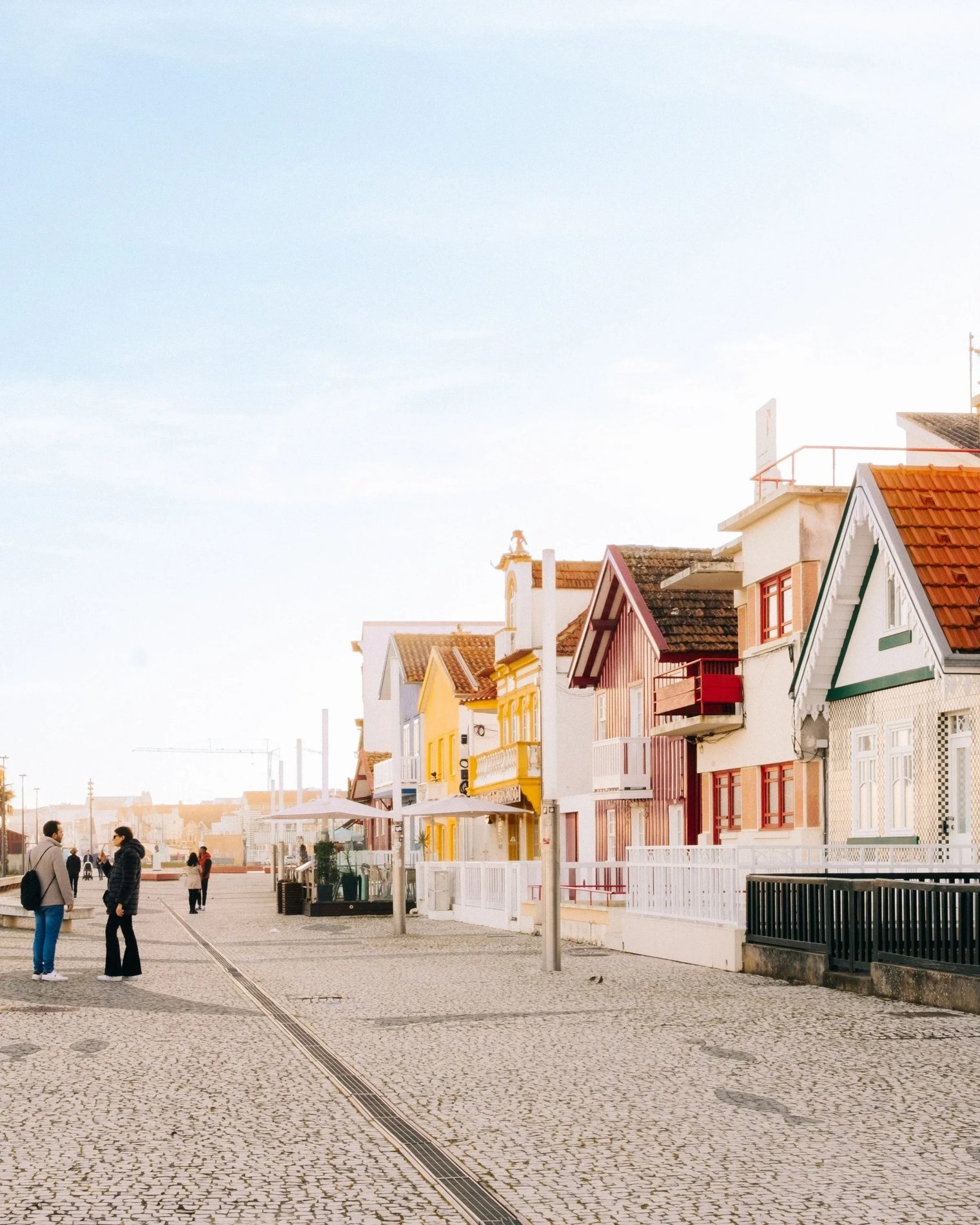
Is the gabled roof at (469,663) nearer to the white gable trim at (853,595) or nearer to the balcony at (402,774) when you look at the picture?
the balcony at (402,774)

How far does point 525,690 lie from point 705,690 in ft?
51.4

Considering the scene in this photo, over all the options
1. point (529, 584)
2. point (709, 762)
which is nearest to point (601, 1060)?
point (709, 762)

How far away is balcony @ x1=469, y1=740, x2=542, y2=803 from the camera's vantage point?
4297 cm

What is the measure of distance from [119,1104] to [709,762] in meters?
23.7

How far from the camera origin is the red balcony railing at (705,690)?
30.3 meters

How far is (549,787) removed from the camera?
20.4 metres

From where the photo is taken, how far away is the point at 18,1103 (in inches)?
380

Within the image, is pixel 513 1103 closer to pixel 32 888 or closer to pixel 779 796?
pixel 32 888

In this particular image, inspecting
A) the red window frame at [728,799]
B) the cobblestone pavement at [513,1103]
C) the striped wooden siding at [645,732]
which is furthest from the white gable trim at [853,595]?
the striped wooden siding at [645,732]

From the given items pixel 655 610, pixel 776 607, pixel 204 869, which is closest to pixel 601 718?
pixel 655 610

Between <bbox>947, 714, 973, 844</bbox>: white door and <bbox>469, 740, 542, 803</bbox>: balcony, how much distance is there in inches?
799

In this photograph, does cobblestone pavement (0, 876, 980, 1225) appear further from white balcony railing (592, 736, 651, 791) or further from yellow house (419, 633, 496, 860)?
yellow house (419, 633, 496, 860)

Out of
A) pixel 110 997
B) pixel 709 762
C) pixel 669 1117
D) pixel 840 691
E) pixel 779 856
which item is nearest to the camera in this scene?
pixel 669 1117

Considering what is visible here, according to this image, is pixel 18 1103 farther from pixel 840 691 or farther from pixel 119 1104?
pixel 840 691
